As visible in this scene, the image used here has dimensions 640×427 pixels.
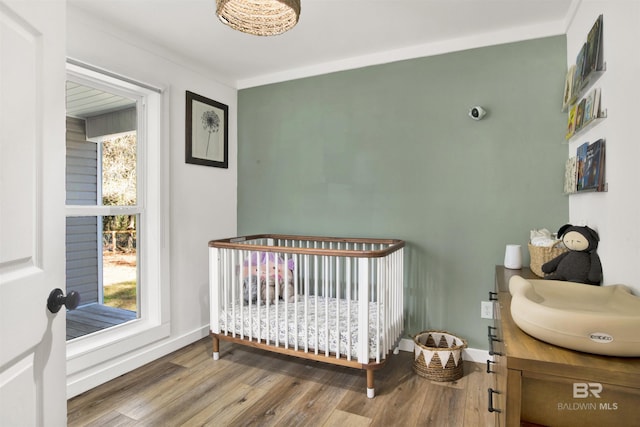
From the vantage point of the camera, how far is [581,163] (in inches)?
73.9

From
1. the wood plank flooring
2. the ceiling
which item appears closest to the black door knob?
the wood plank flooring

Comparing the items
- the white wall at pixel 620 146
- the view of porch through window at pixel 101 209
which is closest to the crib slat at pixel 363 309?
the white wall at pixel 620 146

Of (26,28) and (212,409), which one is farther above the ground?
(26,28)

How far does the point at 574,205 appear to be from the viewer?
2.15 m

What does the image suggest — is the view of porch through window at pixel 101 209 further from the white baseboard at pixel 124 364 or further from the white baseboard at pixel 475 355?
the white baseboard at pixel 475 355

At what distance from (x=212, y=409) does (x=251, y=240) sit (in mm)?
1393

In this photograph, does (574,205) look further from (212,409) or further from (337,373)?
(212,409)

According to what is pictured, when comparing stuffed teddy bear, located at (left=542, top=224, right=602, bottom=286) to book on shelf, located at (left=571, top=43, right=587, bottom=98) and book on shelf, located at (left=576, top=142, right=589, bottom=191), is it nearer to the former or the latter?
book on shelf, located at (left=576, top=142, right=589, bottom=191)

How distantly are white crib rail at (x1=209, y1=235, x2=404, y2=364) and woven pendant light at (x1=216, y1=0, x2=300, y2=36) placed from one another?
1.22 m

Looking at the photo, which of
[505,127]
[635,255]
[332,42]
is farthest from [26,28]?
[505,127]

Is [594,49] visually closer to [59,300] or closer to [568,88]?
[568,88]

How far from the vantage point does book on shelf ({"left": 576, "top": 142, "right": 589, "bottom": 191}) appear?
6.00ft

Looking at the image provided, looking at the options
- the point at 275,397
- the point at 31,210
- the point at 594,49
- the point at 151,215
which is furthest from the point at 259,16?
the point at 275,397

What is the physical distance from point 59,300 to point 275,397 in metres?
1.53
